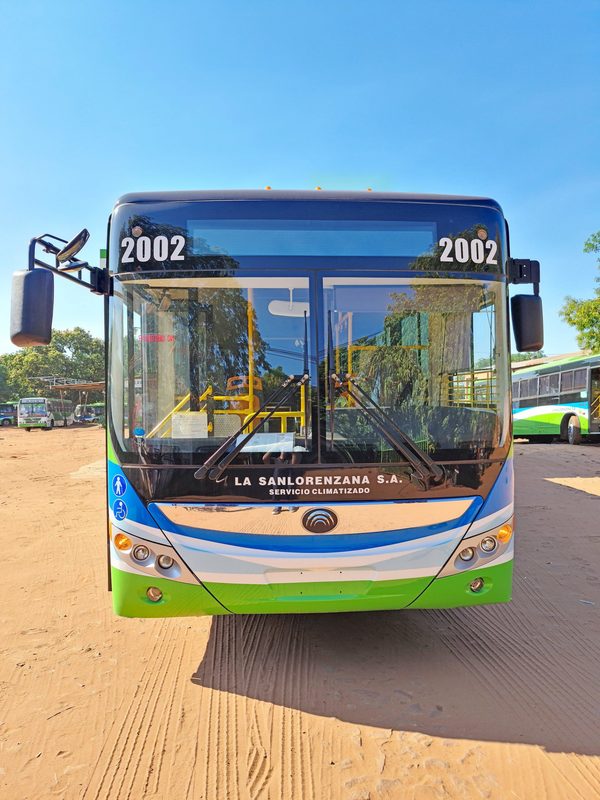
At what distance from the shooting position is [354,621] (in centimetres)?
478

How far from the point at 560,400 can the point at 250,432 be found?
20712 mm

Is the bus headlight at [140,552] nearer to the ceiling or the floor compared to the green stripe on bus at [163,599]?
nearer to the ceiling

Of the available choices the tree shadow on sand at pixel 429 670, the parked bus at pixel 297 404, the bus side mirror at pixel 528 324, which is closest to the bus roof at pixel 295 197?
the parked bus at pixel 297 404

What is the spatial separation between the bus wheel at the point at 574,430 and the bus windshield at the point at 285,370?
19.2 meters

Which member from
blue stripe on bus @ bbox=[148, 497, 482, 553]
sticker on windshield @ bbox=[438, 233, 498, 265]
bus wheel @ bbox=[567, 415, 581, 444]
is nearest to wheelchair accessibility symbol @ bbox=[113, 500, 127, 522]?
blue stripe on bus @ bbox=[148, 497, 482, 553]

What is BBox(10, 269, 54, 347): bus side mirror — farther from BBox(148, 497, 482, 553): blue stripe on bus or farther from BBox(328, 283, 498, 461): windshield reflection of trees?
BBox(328, 283, 498, 461): windshield reflection of trees

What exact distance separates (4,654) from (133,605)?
141 centimetres

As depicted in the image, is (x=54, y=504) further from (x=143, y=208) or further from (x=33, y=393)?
(x=33, y=393)

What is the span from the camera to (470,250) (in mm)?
3771

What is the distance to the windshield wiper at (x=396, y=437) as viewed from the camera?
3.55 m

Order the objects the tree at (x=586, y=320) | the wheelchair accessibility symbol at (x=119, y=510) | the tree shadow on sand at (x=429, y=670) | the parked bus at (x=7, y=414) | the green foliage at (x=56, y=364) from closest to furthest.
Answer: the tree shadow on sand at (x=429, y=670) < the wheelchair accessibility symbol at (x=119, y=510) < the tree at (x=586, y=320) < the parked bus at (x=7, y=414) < the green foliage at (x=56, y=364)

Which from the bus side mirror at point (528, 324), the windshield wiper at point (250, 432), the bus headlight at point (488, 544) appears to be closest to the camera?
the windshield wiper at point (250, 432)

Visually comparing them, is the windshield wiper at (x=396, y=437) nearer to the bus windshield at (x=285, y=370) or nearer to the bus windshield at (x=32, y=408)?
the bus windshield at (x=285, y=370)

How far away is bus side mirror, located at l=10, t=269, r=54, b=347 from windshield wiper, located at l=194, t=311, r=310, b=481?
4.25 feet
